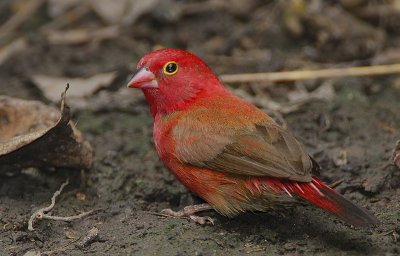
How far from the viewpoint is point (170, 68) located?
4.82m

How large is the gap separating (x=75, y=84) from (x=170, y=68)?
181 centimetres

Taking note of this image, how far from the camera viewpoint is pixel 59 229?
428cm

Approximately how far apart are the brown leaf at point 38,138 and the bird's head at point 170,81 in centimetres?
54

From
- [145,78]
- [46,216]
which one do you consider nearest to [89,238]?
[46,216]

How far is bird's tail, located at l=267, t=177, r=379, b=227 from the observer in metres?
3.67

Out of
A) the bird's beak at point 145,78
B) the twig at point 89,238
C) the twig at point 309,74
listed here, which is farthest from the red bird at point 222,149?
the twig at point 309,74

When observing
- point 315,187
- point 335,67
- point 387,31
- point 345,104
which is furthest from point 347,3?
point 315,187

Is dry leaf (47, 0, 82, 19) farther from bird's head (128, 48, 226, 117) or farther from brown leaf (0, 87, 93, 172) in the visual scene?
bird's head (128, 48, 226, 117)

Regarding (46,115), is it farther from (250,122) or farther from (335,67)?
(335,67)

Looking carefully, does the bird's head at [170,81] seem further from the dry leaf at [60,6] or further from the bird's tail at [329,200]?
the dry leaf at [60,6]

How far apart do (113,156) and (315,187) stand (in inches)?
75.9

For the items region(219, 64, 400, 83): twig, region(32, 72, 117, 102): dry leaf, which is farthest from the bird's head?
region(32, 72, 117, 102): dry leaf

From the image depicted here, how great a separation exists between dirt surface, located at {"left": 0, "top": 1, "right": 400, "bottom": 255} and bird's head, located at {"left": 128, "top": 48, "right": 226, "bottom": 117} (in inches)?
23.0

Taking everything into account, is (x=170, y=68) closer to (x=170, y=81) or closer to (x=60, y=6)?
(x=170, y=81)
